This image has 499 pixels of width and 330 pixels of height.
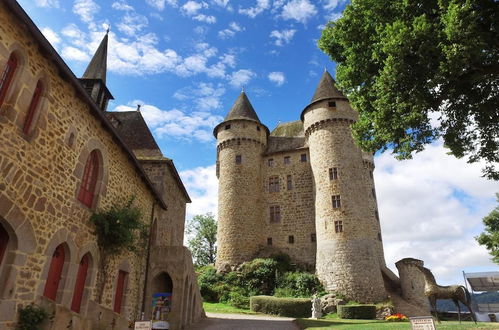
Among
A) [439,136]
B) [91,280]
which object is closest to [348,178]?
[439,136]

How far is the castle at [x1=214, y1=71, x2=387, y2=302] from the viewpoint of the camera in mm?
24216

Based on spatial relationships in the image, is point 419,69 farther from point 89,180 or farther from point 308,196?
point 308,196

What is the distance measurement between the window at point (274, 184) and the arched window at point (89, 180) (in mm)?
22921

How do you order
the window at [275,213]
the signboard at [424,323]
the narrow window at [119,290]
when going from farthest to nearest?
the window at [275,213] → the narrow window at [119,290] → the signboard at [424,323]

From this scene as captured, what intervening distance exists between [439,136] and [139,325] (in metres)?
10.3

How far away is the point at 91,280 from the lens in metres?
8.34

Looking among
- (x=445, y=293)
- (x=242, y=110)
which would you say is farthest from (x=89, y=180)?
(x=242, y=110)

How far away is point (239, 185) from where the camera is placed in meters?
30.3

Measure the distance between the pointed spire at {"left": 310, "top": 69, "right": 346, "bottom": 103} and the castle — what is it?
0.03 m

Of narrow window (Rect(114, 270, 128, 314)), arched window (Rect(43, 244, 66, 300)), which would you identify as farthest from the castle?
arched window (Rect(43, 244, 66, 300))

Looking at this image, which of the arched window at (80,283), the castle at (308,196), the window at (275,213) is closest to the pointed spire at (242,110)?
the castle at (308,196)

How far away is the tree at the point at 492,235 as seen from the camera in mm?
21109

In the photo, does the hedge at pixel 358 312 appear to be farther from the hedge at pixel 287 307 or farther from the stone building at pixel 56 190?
the stone building at pixel 56 190

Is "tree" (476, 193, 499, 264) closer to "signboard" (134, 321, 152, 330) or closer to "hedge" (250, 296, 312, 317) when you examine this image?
"hedge" (250, 296, 312, 317)
